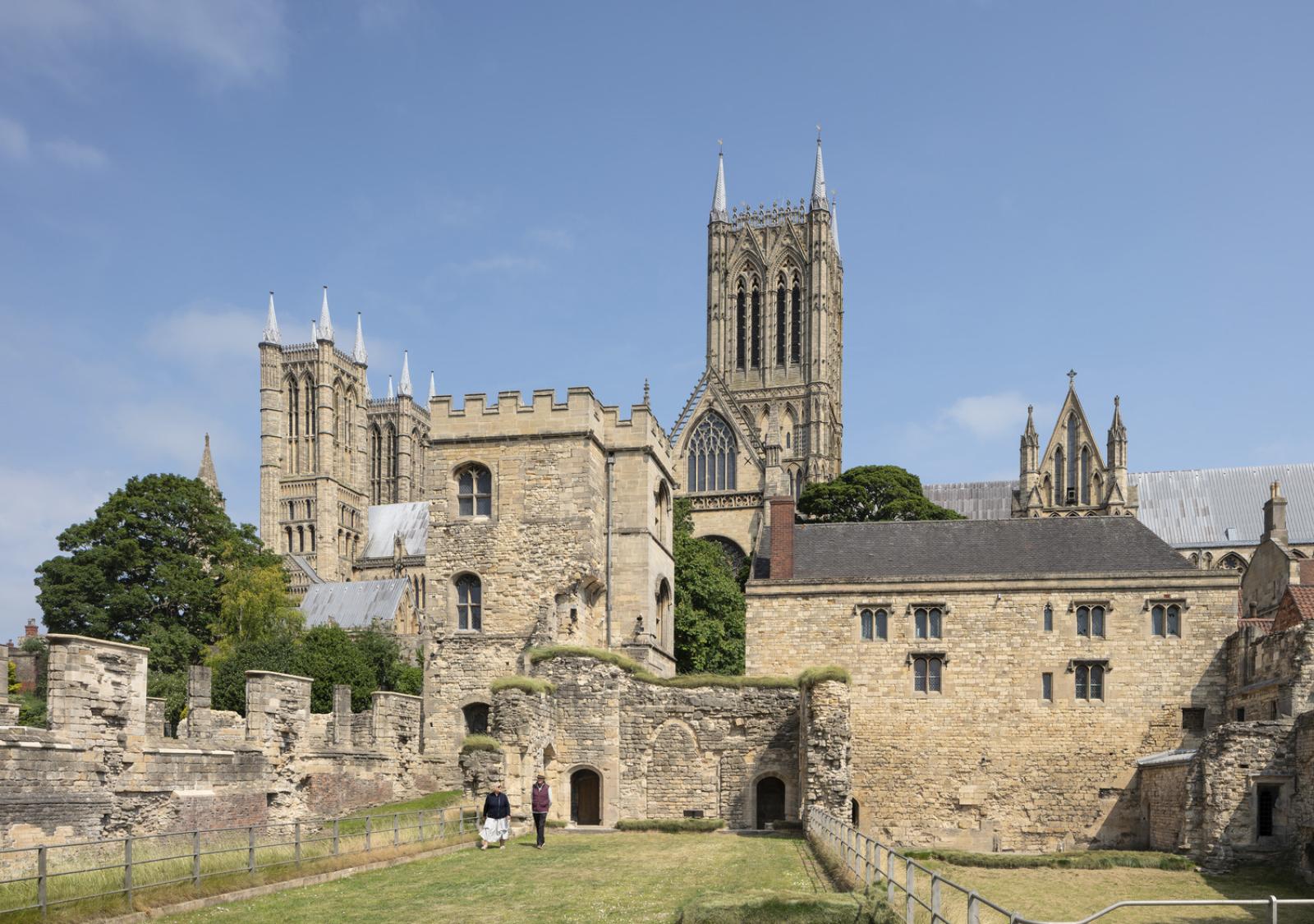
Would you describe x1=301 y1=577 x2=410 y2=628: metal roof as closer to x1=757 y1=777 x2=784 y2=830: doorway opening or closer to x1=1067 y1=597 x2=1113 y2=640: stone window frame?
x1=1067 y1=597 x2=1113 y2=640: stone window frame

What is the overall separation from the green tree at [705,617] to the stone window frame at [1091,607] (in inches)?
708

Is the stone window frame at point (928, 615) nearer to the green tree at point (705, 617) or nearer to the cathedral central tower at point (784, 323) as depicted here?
the green tree at point (705, 617)

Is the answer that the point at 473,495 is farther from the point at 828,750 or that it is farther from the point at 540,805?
the point at 540,805

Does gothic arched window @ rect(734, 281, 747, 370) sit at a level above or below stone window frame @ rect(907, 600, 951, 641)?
above

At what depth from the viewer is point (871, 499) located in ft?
257

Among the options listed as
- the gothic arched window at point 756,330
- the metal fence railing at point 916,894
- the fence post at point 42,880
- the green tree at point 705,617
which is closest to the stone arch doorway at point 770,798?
the metal fence railing at point 916,894

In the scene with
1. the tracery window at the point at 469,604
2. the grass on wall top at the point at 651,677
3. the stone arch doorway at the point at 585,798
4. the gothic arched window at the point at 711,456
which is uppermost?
the gothic arched window at the point at 711,456

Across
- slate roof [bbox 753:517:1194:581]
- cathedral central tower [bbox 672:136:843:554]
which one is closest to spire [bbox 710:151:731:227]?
cathedral central tower [bbox 672:136:843:554]

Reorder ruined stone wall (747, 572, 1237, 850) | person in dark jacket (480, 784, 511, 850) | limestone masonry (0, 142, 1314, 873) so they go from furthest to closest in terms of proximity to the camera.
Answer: ruined stone wall (747, 572, 1237, 850)
limestone masonry (0, 142, 1314, 873)
person in dark jacket (480, 784, 511, 850)

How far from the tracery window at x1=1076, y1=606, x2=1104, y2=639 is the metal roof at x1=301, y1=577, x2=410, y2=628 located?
172ft

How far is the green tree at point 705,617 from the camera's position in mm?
56469

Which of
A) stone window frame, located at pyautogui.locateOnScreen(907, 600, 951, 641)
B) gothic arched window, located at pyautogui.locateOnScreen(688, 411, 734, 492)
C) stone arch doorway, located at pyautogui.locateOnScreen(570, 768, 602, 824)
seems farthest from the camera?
gothic arched window, located at pyautogui.locateOnScreen(688, 411, 734, 492)

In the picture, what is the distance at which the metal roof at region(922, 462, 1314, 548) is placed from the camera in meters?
83.1

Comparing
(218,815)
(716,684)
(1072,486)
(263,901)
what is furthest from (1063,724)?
(1072,486)
